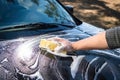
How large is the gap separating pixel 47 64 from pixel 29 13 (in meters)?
1.14

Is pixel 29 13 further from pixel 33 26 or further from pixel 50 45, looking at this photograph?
pixel 50 45

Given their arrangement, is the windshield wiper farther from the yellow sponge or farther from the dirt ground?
the dirt ground

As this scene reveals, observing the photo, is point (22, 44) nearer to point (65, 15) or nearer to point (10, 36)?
point (10, 36)

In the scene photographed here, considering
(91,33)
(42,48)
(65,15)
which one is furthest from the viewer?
(65,15)

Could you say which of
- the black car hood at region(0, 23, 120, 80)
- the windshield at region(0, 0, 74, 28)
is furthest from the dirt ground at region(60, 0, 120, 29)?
the black car hood at region(0, 23, 120, 80)

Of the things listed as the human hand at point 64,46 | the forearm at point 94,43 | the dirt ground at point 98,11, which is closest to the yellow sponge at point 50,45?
the human hand at point 64,46

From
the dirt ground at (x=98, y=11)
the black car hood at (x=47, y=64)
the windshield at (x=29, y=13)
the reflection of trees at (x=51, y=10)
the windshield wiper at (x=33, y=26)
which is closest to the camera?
the black car hood at (x=47, y=64)

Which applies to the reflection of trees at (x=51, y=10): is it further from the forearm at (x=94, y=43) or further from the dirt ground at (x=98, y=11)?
the dirt ground at (x=98, y=11)

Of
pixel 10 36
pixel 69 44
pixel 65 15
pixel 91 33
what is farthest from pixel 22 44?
pixel 65 15

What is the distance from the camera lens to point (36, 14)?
4238 mm

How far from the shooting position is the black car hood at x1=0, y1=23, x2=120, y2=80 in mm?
3146

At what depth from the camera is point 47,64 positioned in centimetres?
321

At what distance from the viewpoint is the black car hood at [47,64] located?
3146 millimetres

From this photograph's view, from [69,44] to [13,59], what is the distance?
20.5 inches
